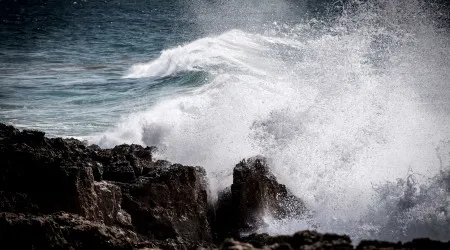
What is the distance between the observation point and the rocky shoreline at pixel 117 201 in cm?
458

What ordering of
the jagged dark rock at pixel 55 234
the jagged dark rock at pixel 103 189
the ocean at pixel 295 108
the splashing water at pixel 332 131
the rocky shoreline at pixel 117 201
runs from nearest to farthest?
the jagged dark rock at pixel 55 234
the rocky shoreline at pixel 117 201
the jagged dark rock at pixel 103 189
the splashing water at pixel 332 131
the ocean at pixel 295 108

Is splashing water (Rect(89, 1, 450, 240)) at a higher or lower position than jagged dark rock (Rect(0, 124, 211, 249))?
higher

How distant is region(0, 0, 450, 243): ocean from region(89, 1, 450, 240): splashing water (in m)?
0.03

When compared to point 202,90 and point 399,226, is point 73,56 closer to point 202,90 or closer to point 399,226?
point 202,90

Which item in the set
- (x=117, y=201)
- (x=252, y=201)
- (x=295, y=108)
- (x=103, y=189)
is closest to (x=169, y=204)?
(x=117, y=201)

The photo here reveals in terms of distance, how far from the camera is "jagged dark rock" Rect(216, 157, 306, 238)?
6883 millimetres

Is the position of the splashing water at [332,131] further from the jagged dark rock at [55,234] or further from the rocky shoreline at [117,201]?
the jagged dark rock at [55,234]

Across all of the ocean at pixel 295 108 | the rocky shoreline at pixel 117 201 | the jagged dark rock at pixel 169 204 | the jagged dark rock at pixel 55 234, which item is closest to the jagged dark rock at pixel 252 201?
the rocky shoreline at pixel 117 201

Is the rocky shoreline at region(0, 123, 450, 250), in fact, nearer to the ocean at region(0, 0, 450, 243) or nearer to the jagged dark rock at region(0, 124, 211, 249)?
the jagged dark rock at region(0, 124, 211, 249)

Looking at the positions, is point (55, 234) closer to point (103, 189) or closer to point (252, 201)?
point (103, 189)

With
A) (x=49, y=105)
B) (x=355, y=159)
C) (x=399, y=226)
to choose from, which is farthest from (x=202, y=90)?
(x=399, y=226)

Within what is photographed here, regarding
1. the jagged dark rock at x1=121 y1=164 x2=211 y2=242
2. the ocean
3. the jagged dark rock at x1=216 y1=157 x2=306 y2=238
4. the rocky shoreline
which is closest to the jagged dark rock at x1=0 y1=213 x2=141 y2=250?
the rocky shoreline

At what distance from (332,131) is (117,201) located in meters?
5.46

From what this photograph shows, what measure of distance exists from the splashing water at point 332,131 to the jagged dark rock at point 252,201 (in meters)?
0.29
